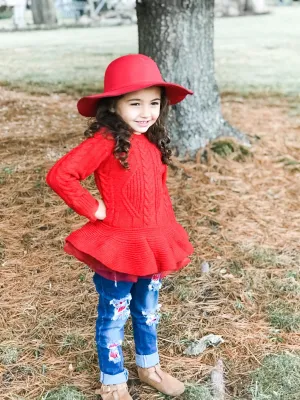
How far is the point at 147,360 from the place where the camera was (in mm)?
2162

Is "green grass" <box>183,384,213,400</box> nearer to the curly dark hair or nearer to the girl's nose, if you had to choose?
the curly dark hair

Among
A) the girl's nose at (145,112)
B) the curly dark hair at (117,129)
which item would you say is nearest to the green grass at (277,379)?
the curly dark hair at (117,129)

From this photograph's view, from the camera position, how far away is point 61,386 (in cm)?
217

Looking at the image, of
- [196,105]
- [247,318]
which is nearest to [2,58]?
[196,105]

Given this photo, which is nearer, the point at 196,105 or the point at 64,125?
the point at 196,105

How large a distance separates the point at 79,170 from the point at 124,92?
0.30 meters

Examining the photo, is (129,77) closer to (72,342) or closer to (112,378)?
(112,378)

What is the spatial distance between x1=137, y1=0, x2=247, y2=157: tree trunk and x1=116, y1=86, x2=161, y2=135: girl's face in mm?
2398

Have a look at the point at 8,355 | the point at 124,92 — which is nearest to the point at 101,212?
the point at 124,92

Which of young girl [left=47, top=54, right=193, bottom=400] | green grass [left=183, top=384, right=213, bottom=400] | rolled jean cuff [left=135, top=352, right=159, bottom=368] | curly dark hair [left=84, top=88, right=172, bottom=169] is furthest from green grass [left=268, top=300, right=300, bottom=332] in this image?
curly dark hair [left=84, top=88, right=172, bottom=169]

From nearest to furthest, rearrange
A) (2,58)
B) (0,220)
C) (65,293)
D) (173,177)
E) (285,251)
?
(65,293), (285,251), (0,220), (173,177), (2,58)

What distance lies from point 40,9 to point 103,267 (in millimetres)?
5908

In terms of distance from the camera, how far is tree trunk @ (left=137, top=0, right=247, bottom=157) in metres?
4.06

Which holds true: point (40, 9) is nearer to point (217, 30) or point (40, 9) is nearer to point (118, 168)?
point (217, 30)
